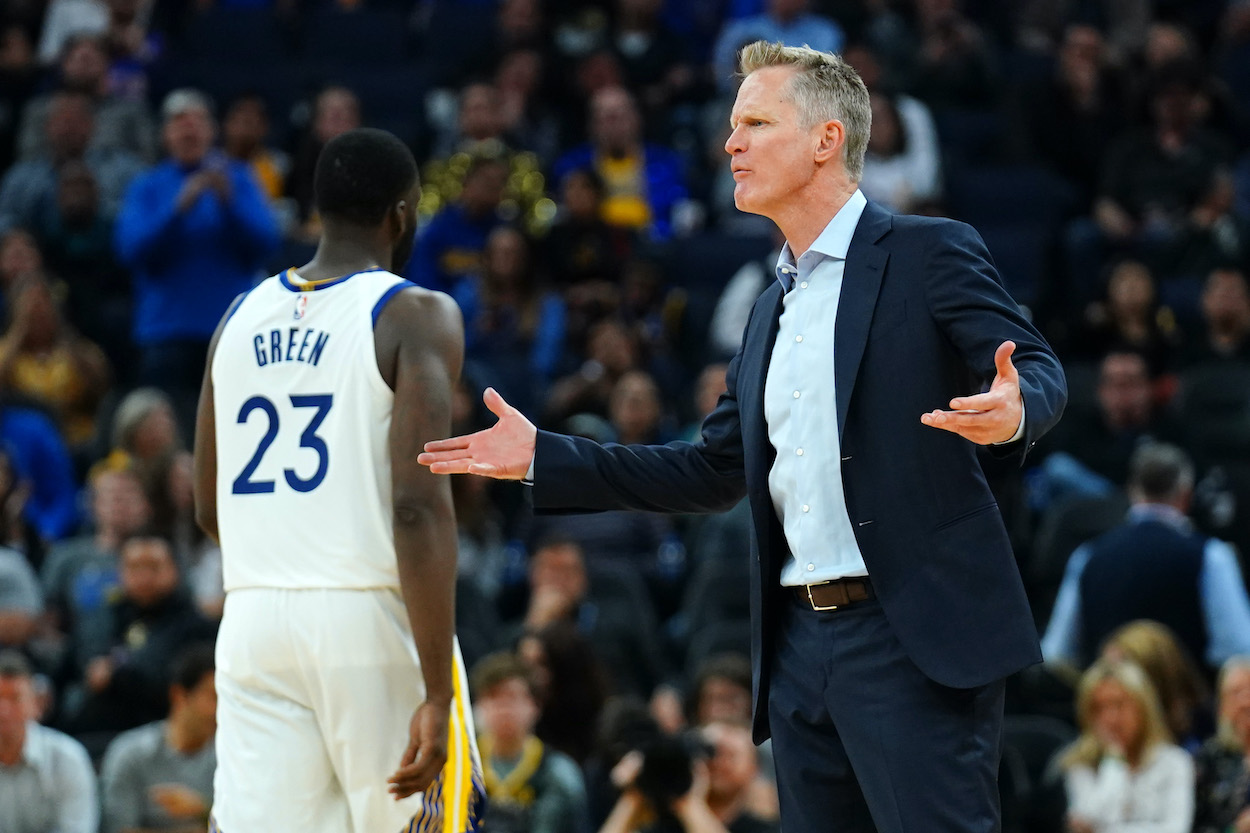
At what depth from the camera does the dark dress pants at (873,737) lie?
10.9ft

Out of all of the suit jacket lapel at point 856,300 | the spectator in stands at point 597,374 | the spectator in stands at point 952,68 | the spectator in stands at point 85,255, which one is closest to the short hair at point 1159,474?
the spectator in stands at point 597,374

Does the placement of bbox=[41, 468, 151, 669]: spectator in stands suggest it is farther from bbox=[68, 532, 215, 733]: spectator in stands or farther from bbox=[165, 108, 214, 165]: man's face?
bbox=[165, 108, 214, 165]: man's face

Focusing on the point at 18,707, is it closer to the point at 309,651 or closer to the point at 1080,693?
the point at 309,651

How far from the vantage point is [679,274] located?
12148 millimetres

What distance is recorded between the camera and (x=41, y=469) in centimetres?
1006

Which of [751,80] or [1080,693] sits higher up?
[751,80]

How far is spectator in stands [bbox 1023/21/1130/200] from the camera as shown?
1378 cm

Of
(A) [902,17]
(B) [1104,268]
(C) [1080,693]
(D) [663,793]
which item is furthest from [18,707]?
(A) [902,17]

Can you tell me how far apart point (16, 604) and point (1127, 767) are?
5.53m

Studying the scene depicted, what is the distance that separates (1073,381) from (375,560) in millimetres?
7699

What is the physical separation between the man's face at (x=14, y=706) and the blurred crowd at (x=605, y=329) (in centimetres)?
1

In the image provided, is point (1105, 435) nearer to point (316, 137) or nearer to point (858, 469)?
point (316, 137)

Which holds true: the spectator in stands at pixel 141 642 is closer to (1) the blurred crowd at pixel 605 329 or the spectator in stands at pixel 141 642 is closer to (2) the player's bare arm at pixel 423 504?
(1) the blurred crowd at pixel 605 329

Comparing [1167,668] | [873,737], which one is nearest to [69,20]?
[1167,668]
